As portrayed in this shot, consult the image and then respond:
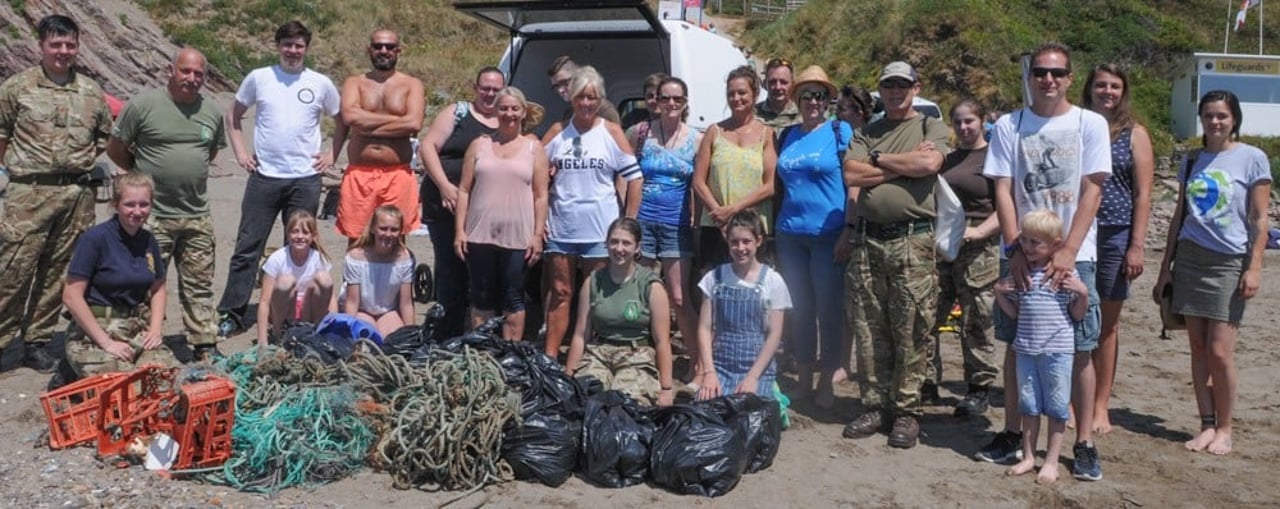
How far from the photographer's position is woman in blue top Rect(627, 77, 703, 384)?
18.9 ft

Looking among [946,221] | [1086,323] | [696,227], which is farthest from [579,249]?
[1086,323]

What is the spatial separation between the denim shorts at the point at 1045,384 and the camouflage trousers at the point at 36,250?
5032mm

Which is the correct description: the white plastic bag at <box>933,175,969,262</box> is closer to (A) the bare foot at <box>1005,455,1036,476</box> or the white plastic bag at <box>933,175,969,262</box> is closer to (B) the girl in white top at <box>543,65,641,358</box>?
(A) the bare foot at <box>1005,455,1036,476</box>

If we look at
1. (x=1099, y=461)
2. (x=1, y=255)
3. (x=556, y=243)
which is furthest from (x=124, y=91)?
(x=1099, y=461)

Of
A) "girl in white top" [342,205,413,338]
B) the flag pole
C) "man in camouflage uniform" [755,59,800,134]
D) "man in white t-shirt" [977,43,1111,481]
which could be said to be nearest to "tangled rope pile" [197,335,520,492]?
"girl in white top" [342,205,413,338]

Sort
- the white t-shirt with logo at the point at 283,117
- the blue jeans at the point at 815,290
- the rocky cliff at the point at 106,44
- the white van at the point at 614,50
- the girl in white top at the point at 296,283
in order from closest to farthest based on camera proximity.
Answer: the blue jeans at the point at 815,290
the girl in white top at the point at 296,283
the white t-shirt with logo at the point at 283,117
the white van at the point at 614,50
the rocky cliff at the point at 106,44

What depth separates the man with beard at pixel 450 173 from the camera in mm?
5984

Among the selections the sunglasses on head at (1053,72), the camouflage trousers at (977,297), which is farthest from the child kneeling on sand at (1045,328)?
the camouflage trousers at (977,297)

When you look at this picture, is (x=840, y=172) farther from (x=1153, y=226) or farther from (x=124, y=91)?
(x=124, y=91)

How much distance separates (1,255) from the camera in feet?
19.1

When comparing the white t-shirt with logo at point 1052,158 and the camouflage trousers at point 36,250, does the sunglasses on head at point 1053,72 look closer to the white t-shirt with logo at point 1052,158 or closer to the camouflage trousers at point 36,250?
the white t-shirt with logo at point 1052,158

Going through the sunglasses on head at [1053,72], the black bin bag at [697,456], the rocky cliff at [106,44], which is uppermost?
the rocky cliff at [106,44]

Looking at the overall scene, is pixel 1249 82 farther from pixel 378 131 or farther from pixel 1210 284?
pixel 378 131

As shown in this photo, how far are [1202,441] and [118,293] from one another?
5.38m
